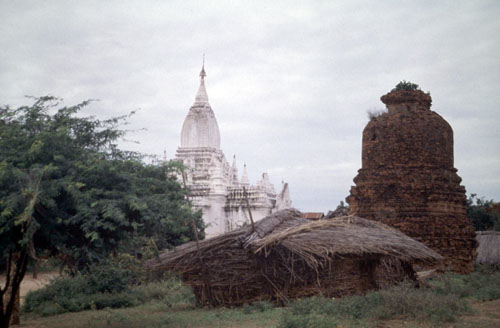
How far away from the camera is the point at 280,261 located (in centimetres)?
1204

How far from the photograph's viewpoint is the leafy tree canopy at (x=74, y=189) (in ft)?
25.3

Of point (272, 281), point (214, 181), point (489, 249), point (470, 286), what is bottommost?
point (470, 286)

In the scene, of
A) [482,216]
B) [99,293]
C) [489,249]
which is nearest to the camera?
[99,293]

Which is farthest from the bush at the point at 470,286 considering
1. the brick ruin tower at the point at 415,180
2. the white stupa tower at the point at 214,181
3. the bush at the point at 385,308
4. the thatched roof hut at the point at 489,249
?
the white stupa tower at the point at 214,181

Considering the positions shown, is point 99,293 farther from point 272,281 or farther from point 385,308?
point 385,308

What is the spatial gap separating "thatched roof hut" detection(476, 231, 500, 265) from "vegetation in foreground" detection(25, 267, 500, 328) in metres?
5.61

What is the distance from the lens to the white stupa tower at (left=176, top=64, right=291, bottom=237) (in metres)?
30.0

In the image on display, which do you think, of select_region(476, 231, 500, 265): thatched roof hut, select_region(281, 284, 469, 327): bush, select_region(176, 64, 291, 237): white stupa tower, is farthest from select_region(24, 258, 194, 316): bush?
select_region(476, 231, 500, 265): thatched roof hut

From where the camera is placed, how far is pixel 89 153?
30.3ft

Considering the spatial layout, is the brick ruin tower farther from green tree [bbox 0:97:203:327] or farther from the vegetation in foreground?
green tree [bbox 0:97:203:327]

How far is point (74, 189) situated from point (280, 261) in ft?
18.0

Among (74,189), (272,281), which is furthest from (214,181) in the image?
(74,189)

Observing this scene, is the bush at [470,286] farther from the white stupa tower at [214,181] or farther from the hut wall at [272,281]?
the white stupa tower at [214,181]

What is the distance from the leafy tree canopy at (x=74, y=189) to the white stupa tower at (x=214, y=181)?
1742 centimetres
